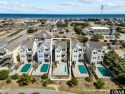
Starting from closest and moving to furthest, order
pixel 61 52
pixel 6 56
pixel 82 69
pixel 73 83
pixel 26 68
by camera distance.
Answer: pixel 73 83
pixel 82 69
pixel 26 68
pixel 6 56
pixel 61 52

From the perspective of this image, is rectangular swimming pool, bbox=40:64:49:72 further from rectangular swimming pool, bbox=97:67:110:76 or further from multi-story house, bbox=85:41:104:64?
rectangular swimming pool, bbox=97:67:110:76

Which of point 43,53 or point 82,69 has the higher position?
point 43,53

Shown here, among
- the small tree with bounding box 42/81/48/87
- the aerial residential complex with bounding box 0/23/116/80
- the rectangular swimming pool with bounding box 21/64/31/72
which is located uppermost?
the aerial residential complex with bounding box 0/23/116/80

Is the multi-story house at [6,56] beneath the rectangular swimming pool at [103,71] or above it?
above

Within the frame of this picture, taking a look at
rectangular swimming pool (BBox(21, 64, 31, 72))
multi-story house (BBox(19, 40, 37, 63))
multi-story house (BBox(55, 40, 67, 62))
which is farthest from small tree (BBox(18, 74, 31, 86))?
multi-story house (BBox(55, 40, 67, 62))

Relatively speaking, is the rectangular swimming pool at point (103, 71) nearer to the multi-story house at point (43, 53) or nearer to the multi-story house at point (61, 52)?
the multi-story house at point (61, 52)

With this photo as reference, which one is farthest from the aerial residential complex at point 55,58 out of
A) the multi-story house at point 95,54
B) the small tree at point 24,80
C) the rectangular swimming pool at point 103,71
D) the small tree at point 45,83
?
the small tree at point 45,83

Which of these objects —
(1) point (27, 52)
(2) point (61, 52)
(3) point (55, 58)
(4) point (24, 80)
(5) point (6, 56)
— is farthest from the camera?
(3) point (55, 58)

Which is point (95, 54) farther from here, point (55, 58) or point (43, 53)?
point (43, 53)

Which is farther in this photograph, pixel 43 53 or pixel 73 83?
pixel 43 53

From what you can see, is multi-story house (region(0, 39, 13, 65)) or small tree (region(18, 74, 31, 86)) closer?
small tree (region(18, 74, 31, 86))

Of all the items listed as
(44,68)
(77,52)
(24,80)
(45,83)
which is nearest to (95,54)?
(77,52)
